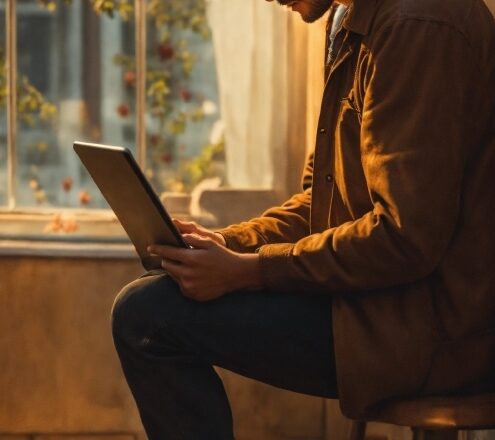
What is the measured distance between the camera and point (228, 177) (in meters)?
4.34

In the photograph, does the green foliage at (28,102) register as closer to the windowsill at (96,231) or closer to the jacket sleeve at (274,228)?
the windowsill at (96,231)

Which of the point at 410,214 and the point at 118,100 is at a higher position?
the point at 118,100

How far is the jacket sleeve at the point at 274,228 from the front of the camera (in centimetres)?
277

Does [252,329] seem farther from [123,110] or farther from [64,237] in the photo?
[123,110]

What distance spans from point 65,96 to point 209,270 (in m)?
2.31

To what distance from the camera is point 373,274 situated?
2.28 m

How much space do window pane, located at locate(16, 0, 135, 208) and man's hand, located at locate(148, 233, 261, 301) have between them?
7.01 ft

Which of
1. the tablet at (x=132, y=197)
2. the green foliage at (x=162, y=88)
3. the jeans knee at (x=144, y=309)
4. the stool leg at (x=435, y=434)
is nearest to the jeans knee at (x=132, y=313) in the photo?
the jeans knee at (x=144, y=309)

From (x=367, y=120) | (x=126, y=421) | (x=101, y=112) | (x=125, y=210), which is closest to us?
(x=367, y=120)

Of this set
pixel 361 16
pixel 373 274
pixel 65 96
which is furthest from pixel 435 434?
pixel 65 96

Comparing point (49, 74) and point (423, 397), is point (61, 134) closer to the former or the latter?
point (49, 74)

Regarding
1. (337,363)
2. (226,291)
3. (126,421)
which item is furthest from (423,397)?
(126,421)

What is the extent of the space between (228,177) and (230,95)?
271mm

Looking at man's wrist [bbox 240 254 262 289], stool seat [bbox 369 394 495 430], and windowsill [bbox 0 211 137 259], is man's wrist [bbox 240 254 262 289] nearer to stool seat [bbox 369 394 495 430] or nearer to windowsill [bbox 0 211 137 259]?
stool seat [bbox 369 394 495 430]
